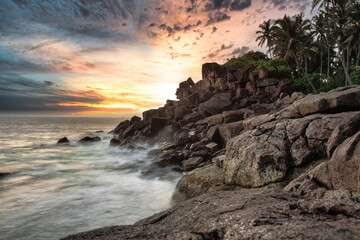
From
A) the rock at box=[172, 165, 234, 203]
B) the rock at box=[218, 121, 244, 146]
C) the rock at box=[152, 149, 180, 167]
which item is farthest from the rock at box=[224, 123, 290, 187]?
the rock at box=[218, 121, 244, 146]

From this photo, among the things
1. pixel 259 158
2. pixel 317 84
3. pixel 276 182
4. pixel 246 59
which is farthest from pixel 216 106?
pixel 246 59

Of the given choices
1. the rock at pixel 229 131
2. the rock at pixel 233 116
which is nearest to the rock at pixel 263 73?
the rock at pixel 233 116

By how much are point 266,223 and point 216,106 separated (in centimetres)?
A: 2021

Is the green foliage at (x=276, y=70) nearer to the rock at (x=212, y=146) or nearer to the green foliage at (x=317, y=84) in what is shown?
the green foliage at (x=317, y=84)

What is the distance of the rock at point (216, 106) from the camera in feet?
72.6

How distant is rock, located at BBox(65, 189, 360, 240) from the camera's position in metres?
2.11

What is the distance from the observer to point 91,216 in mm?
8242

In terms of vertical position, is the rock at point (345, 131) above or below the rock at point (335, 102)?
below

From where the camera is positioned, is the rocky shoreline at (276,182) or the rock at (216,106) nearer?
the rocky shoreline at (276,182)

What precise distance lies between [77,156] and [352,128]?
72.6 ft

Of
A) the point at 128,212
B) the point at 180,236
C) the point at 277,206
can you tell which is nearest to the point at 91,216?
the point at 128,212

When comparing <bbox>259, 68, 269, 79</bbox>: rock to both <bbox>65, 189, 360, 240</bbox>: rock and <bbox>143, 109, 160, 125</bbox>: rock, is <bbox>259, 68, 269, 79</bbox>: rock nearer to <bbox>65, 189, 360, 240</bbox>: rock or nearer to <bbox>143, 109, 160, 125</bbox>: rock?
<bbox>143, 109, 160, 125</bbox>: rock

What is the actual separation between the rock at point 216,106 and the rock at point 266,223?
18.5 metres

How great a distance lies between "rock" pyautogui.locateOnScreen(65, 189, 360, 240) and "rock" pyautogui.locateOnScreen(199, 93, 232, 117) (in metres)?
18.5
